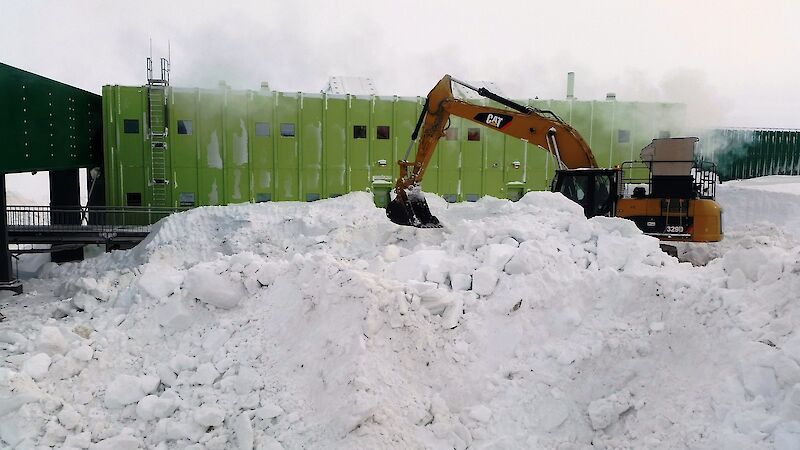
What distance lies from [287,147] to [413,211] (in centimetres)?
762

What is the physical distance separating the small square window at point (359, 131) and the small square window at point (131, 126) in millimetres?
7271

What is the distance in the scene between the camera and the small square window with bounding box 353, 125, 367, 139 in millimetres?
20266

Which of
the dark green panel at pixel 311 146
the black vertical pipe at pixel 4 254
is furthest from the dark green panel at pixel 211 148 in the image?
the black vertical pipe at pixel 4 254

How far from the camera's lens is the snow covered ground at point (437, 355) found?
612 cm

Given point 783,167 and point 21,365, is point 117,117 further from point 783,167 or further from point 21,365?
point 783,167

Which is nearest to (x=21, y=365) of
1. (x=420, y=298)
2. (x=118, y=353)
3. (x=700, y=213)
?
(x=118, y=353)

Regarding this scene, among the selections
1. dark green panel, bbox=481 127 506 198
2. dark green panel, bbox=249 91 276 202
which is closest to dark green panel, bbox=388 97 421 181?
dark green panel, bbox=481 127 506 198

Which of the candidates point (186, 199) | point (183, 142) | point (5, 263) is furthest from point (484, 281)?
point (183, 142)

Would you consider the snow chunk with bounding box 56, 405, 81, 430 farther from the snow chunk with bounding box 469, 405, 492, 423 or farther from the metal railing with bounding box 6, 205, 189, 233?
the metal railing with bounding box 6, 205, 189, 233

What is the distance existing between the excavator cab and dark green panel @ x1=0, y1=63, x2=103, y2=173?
12743mm

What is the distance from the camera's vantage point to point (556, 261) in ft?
28.1

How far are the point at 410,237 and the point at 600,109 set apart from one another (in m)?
11.7

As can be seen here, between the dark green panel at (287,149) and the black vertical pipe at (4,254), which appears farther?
the dark green panel at (287,149)

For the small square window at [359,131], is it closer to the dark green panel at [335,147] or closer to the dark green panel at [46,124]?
the dark green panel at [335,147]
